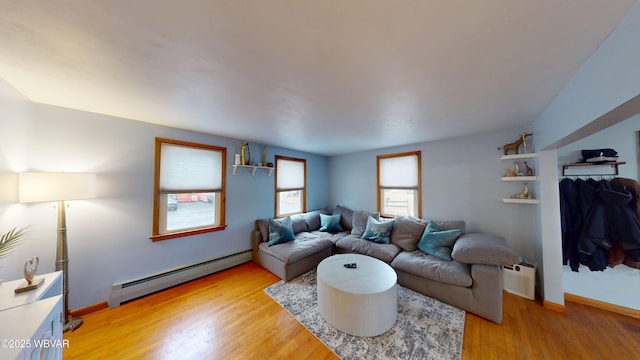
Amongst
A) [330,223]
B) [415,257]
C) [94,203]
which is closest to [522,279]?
[415,257]

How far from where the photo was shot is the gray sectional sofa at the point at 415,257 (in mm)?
1972

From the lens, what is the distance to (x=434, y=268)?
2242mm

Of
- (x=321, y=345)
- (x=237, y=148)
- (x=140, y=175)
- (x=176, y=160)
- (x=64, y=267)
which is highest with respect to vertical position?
(x=237, y=148)

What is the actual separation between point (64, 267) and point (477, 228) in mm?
5128

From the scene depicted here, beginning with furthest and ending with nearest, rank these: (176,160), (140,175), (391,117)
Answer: (176,160) < (140,175) < (391,117)

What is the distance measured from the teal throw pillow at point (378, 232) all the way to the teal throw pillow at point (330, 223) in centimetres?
72

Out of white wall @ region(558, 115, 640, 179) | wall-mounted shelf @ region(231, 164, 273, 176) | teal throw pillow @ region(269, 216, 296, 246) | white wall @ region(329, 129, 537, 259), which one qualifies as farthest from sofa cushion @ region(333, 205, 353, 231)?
white wall @ region(558, 115, 640, 179)

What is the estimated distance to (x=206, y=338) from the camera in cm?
171

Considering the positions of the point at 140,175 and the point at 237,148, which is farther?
the point at 237,148

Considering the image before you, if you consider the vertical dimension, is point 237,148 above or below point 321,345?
above

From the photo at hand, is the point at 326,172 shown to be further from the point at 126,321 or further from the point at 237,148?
the point at 126,321

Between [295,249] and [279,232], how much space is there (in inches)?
19.3

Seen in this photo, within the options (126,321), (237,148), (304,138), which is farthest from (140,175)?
(304,138)

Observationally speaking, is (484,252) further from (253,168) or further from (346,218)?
(253,168)
